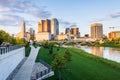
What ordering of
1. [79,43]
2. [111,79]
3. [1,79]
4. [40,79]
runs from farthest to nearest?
[79,43]
[111,79]
[40,79]
[1,79]

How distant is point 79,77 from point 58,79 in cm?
337

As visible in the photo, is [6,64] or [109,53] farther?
[109,53]

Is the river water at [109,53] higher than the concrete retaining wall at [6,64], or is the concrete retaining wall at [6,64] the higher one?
the concrete retaining wall at [6,64]

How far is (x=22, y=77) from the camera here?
88.5 feet

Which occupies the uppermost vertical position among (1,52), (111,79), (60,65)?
(1,52)

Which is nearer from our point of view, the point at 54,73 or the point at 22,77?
the point at 22,77

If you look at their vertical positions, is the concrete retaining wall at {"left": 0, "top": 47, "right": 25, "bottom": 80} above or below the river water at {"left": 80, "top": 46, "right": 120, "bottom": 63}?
above

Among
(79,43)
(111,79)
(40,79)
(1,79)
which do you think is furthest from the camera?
(79,43)

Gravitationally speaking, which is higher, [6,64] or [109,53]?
[6,64]

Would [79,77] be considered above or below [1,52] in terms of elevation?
below

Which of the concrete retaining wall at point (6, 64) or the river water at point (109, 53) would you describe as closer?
the concrete retaining wall at point (6, 64)

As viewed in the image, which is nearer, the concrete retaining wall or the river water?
the concrete retaining wall

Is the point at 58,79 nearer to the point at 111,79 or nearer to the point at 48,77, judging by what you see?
the point at 48,77

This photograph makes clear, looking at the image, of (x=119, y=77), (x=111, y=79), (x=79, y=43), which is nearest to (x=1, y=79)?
(x=111, y=79)
